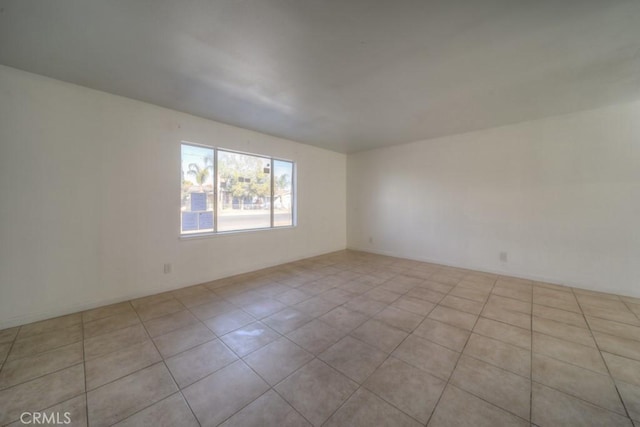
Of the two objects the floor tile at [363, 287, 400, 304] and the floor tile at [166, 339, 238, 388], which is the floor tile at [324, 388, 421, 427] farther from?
the floor tile at [363, 287, 400, 304]

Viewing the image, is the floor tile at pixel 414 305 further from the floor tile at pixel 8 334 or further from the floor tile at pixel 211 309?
the floor tile at pixel 8 334

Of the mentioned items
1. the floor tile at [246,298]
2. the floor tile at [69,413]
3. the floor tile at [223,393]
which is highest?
the floor tile at [246,298]

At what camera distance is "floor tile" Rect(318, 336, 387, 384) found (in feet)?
5.85

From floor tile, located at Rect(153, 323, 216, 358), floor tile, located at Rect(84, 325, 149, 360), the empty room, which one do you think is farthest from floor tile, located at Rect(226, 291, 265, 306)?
floor tile, located at Rect(84, 325, 149, 360)

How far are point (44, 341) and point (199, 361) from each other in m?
1.57

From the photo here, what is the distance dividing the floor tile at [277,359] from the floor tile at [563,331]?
8.01 ft

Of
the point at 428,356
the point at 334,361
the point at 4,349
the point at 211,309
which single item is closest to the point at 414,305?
the point at 428,356

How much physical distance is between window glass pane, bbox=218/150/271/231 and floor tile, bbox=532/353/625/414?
13.7 feet

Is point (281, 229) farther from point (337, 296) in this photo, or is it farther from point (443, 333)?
point (443, 333)

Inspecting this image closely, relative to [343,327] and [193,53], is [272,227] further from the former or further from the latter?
[193,53]

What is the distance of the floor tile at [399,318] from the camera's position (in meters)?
2.43

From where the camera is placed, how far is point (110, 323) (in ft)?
8.07

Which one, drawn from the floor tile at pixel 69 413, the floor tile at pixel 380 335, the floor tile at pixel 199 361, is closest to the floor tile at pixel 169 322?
the floor tile at pixel 199 361

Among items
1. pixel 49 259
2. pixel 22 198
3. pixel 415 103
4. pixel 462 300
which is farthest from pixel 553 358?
pixel 22 198
